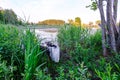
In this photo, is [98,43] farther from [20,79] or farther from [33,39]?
[20,79]

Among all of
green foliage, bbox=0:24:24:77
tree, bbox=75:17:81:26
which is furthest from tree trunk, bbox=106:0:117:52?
green foliage, bbox=0:24:24:77

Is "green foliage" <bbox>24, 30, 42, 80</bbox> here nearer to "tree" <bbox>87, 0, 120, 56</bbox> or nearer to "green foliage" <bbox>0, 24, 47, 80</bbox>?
"green foliage" <bbox>0, 24, 47, 80</bbox>

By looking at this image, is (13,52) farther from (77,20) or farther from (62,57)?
(77,20)

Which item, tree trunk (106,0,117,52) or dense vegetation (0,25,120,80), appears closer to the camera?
dense vegetation (0,25,120,80)

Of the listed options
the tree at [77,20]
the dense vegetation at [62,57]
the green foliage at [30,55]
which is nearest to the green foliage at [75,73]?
the dense vegetation at [62,57]

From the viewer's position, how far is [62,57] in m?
5.14

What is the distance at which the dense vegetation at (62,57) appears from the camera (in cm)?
399

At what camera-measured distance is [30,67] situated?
153 inches

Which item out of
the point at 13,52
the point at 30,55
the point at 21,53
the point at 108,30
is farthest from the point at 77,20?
the point at 30,55

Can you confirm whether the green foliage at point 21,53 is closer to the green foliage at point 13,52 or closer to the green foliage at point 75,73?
the green foliage at point 13,52

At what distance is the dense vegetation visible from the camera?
3988 mm

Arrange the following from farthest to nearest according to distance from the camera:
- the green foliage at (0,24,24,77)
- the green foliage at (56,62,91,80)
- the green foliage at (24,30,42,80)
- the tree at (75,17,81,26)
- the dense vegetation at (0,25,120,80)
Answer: the tree at (75,17,81,26) < the green foliage at (0,24,24,77) < the dense vegetation at (0,25,120,80) < the green foliage at (24,30,42,80) < the green foliage at (56,62,91,80)

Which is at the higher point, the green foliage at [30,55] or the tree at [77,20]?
the tree at [77,20]

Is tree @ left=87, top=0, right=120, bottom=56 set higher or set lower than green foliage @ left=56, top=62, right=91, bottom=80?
higher
